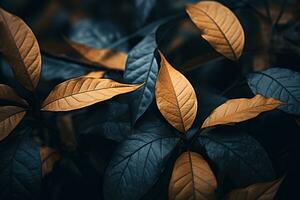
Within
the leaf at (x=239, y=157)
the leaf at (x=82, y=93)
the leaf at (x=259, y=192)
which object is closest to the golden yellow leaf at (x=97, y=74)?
the leaf at (x=82, y=93)

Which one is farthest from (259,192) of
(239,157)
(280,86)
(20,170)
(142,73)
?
(20,170)

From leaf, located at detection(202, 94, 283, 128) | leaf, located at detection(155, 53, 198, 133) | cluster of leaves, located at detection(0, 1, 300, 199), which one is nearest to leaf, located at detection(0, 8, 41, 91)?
cluster of leaves, located at detection(0, 1, 300, 199)

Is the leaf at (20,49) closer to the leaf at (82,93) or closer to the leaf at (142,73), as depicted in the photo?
the leaf at (82,93)

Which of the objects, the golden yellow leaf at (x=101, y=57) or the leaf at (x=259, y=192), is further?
the golden yellow leaf at (x=101, y=57)

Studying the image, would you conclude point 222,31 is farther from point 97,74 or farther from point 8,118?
point 8,118

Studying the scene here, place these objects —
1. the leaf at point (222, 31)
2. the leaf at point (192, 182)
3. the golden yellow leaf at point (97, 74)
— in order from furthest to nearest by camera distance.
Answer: the golden yellow leaf at point (97, 74), the leaf at point (222, 31), the leaf at point (192, 182)

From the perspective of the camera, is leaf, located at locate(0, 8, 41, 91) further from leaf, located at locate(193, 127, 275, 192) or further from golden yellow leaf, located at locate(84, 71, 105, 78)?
leaf, located at locate(193, 127, 275, 192)

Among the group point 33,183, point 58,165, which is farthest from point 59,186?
point 33,183
